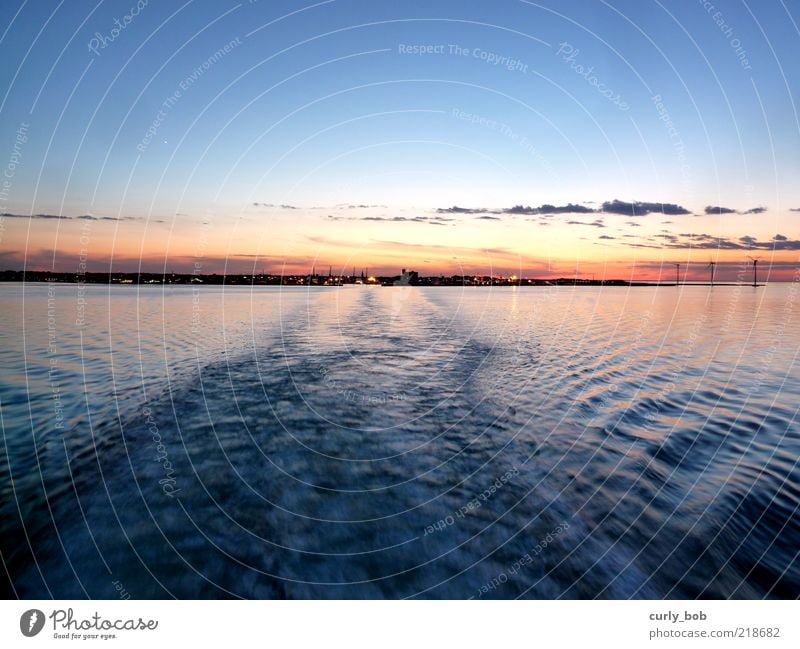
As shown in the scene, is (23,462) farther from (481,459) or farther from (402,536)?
(481,459)

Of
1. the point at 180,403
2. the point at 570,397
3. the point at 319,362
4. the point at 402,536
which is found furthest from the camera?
the point at 319,362

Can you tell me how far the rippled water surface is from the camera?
20.5ft

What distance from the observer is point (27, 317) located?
33406 mm

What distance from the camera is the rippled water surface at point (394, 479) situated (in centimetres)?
626

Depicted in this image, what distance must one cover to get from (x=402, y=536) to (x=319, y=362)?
13.2m

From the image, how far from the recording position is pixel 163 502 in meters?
7.91

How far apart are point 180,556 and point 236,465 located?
10.1 feet

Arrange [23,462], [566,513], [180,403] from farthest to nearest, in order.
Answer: [180,403]
[23,462]
[566,513]

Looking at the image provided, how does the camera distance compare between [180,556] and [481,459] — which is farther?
[481,459]

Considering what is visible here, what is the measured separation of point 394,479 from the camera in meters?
9.05

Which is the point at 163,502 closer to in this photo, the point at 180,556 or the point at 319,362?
the point at 180,556

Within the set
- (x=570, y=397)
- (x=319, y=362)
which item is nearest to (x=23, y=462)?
(x=319, y=362)
